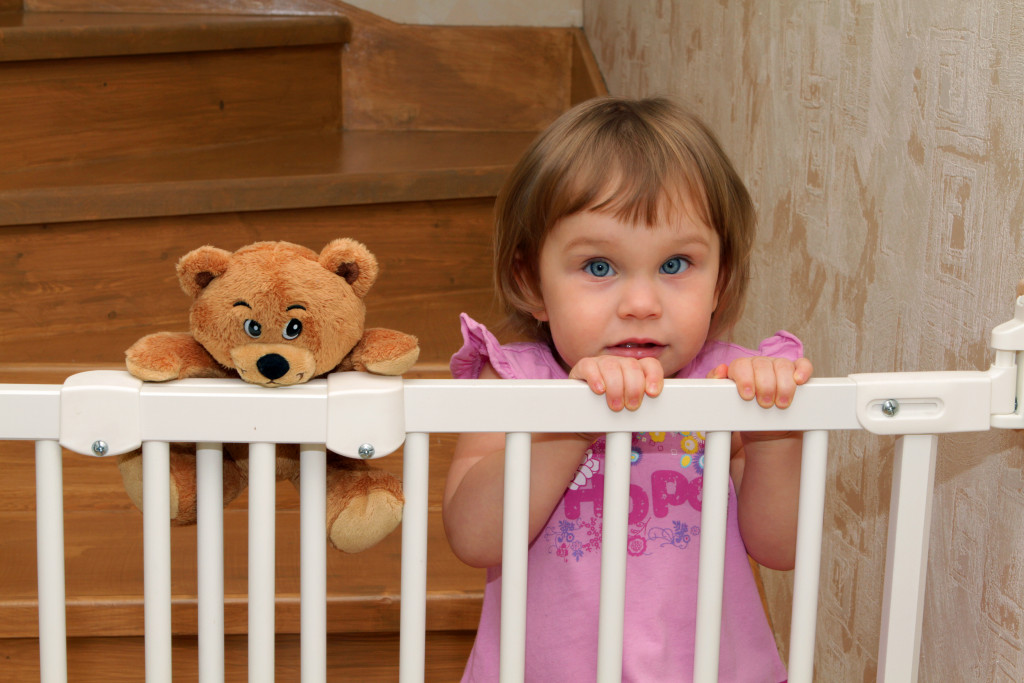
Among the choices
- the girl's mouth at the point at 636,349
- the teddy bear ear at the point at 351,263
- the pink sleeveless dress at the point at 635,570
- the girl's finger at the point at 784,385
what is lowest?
the pink sleeveless dress at the point at 635,570

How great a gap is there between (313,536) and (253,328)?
0.39 feet

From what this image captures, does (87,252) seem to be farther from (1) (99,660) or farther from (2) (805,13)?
(2) (805,13)

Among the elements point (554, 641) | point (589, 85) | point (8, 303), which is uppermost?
point (589, 85)

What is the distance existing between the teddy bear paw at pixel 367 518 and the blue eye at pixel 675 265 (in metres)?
0.28

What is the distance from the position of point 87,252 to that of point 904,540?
1036mm

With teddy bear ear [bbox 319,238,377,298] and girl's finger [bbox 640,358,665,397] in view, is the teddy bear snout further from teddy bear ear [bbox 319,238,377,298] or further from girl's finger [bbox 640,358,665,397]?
girl's finger [bbox 640,358,665,397]

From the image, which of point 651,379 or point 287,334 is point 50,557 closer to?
point 287,334

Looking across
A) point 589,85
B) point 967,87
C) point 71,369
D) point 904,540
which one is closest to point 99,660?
point 71,369

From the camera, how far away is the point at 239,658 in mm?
1001

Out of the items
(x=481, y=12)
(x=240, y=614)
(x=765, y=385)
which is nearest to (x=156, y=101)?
(x=481, y=12)

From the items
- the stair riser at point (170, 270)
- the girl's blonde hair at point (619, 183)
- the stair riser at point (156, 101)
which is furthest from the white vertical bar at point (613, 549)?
the stair riser at point (156, 101)

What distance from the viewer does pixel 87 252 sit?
130cm

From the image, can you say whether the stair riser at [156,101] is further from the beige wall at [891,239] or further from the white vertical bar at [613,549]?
the white vertical bar at [613,549]

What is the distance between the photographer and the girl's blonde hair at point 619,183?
0.75m
